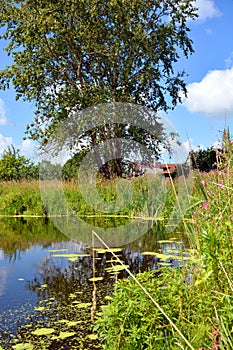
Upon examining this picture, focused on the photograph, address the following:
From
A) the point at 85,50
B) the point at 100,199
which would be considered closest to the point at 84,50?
the point at 85,50

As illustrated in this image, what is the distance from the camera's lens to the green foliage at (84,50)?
547 inches

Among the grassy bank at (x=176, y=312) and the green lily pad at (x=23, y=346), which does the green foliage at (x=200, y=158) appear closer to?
the grassy bank at (x=176, y=312)

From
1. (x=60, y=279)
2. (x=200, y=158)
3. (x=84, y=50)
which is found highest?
(x=84, y=50)

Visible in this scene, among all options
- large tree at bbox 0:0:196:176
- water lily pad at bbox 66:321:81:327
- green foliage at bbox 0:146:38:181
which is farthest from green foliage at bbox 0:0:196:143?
water lily pad at bbox 66:321:81:327

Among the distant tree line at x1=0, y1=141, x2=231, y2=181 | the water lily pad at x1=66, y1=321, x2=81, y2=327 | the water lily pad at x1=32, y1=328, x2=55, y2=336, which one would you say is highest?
the distant tree line at x1=0, y1=141, x2=231, y2=181

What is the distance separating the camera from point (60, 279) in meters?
4.05

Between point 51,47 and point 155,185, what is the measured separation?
7973 mm

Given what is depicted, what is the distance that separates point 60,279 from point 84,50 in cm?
1147

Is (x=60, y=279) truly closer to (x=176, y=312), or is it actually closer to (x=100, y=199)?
(x=176, y=312)

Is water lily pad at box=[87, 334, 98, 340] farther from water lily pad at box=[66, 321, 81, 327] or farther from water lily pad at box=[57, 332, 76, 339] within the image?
A: water lily pad at box=[66, 321, 81, 327]

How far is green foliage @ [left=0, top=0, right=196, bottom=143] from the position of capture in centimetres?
1388

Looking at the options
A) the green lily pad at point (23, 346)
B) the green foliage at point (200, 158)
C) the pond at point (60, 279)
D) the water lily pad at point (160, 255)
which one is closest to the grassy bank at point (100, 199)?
the green foliage at point (200, 158)

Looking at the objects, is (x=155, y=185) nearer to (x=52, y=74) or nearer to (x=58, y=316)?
(x=58, y=316)

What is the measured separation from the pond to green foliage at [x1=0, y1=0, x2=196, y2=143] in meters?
8.06
